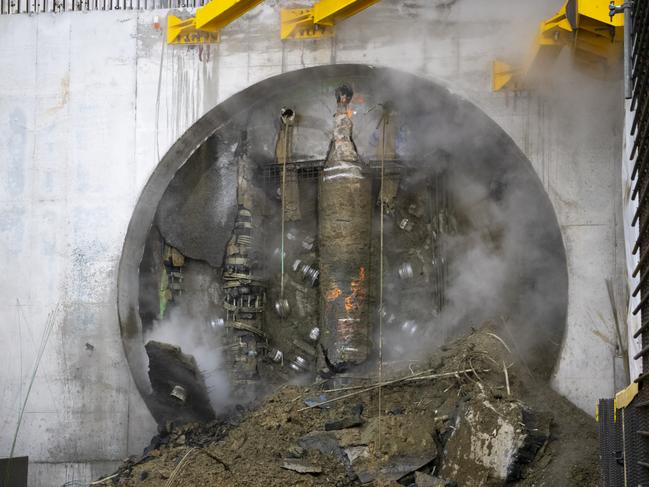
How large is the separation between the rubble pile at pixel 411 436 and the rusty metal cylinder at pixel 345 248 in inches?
36.6

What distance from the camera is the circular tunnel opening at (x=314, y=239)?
1064 centimetres

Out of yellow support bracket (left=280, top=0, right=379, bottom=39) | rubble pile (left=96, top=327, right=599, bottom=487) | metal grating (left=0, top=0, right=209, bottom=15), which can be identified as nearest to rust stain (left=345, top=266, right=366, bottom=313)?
rubble pile (left=96, top=327, right=599, bottom=487)

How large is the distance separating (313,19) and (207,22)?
3.88 ft

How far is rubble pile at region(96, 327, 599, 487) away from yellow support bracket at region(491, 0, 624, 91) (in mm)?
2750

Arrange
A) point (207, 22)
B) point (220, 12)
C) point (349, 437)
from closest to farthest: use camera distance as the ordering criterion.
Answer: point (349, 437) → point (220, 12) → point (207, 22)

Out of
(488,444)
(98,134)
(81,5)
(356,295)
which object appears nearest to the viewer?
(488,444)

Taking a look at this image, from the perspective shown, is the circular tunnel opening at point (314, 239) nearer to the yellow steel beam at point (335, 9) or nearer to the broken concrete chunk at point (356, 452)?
the yellow steel beam at point (335, 9)

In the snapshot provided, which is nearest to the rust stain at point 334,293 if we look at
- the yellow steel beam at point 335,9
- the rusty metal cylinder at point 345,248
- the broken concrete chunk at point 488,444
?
the rusty metal cylinder at point 345,248

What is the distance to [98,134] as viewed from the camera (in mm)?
11133

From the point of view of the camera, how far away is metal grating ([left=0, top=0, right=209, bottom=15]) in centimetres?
1102

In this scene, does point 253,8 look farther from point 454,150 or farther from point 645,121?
point 645,121

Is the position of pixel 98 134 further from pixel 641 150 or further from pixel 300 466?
pixel 641 150

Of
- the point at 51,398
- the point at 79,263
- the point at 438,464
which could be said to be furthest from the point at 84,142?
the point at 438,464

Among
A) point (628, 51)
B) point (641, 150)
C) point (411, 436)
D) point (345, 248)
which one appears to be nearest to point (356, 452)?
point (411, 436)
